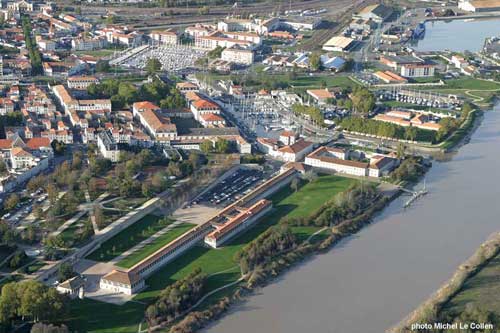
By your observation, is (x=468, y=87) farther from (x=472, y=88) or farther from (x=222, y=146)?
(x=222, y=146)

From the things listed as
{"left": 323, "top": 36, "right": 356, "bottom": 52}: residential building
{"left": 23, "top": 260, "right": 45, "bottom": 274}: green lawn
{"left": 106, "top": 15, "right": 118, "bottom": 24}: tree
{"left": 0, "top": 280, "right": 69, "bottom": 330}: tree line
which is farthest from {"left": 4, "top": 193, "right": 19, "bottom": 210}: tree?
{"left": 106, "top": 15, "right": 118, "bottom": 24}: tree

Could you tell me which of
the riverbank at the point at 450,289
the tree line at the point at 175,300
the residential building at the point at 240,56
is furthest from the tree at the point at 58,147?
the residential building at the point at 240,56

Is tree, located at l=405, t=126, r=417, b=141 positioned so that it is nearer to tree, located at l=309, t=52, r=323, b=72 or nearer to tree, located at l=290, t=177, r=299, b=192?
tree, located at l=290, t=177, r=299, b=192

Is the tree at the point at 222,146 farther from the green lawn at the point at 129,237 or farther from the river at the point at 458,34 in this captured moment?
the river at the point at 458,34

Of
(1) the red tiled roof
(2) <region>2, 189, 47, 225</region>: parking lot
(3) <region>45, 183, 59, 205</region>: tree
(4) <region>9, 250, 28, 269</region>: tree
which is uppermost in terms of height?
(1) the red tiled roof

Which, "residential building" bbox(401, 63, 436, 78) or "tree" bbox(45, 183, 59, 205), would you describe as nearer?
"tree" bbox(45, 183, 59, 205)

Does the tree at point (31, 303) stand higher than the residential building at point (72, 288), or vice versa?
the tree at point (31, 303)
